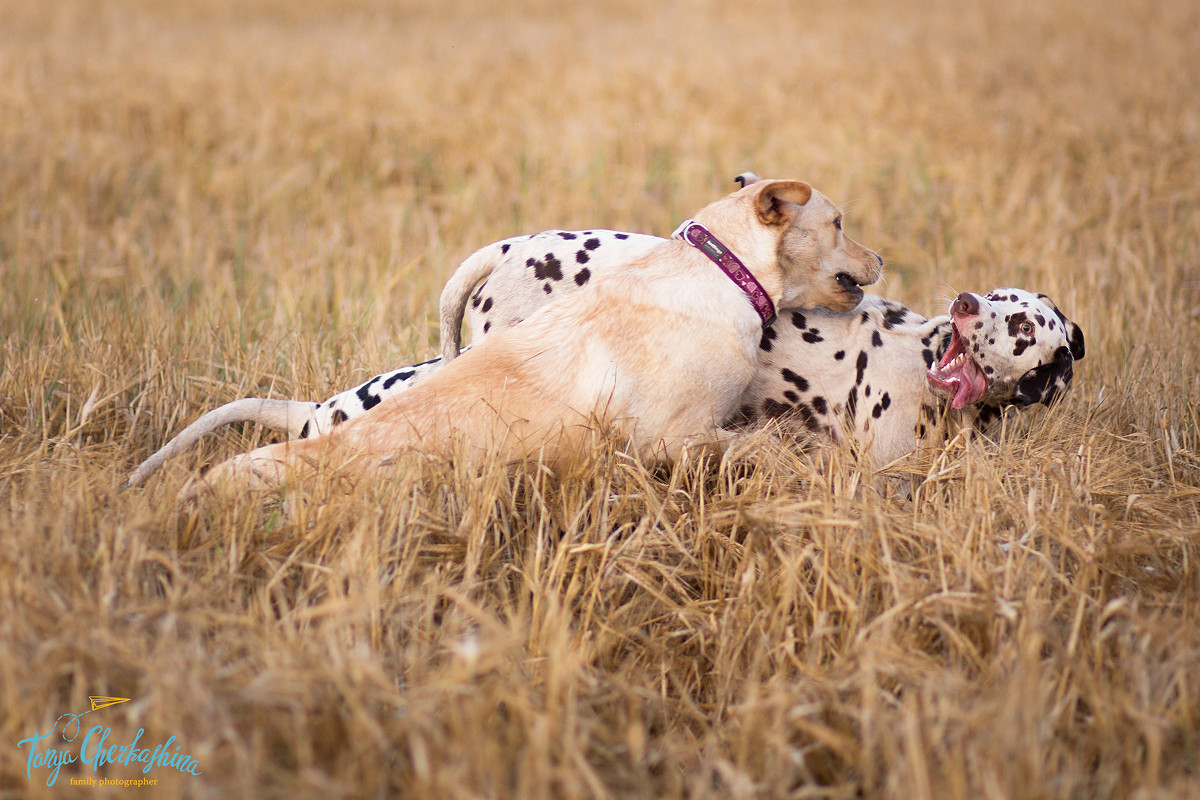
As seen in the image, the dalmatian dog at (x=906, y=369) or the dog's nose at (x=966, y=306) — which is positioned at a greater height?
the dog's nose at (x=966, y=306)

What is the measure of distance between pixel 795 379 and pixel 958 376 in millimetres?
619

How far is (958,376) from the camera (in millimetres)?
3484

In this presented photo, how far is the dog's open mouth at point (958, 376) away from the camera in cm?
346

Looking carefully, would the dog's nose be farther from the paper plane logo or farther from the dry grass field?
the paper plane logo

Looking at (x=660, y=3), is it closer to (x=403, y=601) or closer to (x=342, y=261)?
(x=342, y=261)

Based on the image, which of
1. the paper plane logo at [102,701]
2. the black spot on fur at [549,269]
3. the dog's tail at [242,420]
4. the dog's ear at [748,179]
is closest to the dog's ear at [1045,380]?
the dog's ear at [748,179]

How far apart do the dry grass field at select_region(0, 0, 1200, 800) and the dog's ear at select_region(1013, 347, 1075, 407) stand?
0.58 ft

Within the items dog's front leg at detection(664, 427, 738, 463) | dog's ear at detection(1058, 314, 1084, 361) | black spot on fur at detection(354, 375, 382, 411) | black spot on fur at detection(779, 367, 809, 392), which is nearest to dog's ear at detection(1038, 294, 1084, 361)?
dog's ear at detection(1058, 314, 1084, 361)

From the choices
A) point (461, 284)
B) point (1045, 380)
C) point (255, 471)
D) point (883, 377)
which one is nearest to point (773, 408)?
point (883, 377)

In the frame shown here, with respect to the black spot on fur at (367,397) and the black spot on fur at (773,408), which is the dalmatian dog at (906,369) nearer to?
the black spot on fur at (773,408)

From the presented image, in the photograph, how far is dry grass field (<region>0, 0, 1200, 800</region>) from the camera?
6.86 feet

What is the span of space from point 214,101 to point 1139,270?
8.92m

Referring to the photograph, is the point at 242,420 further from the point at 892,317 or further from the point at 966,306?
the point at 966,306

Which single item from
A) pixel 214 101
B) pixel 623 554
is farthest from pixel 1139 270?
pixel 214 101
